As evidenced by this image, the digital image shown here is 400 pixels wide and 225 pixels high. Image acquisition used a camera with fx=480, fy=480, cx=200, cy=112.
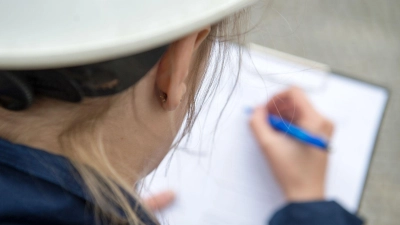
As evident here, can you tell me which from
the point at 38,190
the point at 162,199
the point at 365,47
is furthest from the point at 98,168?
the point at 365,47

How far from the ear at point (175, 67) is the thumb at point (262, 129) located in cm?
30

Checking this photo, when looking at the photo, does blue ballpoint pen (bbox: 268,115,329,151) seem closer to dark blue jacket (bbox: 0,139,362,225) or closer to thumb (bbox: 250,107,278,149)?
thumb (bbox: 250,107,278,149)

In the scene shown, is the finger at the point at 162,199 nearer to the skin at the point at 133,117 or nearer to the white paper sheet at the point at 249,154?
the white paper sheet at the point at 249,154

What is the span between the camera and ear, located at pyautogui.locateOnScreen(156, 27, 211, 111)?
0.35 metres

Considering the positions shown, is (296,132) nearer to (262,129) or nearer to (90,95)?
(262,129)

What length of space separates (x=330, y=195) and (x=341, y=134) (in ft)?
0.30

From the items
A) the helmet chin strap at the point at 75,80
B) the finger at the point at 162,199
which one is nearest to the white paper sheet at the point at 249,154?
the finger at the point at 162,199

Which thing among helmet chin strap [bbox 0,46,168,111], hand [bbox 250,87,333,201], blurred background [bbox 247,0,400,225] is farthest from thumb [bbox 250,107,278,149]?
helmet chin strap [bbox 0,46,168,111]

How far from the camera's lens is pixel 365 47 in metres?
0.84

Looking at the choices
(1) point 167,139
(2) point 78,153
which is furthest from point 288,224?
(2) point 78,153

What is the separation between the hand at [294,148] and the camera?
0.65 m

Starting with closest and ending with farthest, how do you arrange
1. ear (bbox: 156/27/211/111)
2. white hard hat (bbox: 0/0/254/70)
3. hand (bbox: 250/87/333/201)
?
white hard hat (bbox: 0/0/254/70)
ear (bbox: 156/27/211/111)
hand (bbox: 250/87/333/201)

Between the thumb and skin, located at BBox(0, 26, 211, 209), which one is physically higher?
skin, located at BBox(0, 26, 211, 209)

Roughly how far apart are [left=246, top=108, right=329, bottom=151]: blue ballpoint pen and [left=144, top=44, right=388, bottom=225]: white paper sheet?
0.08 ft
